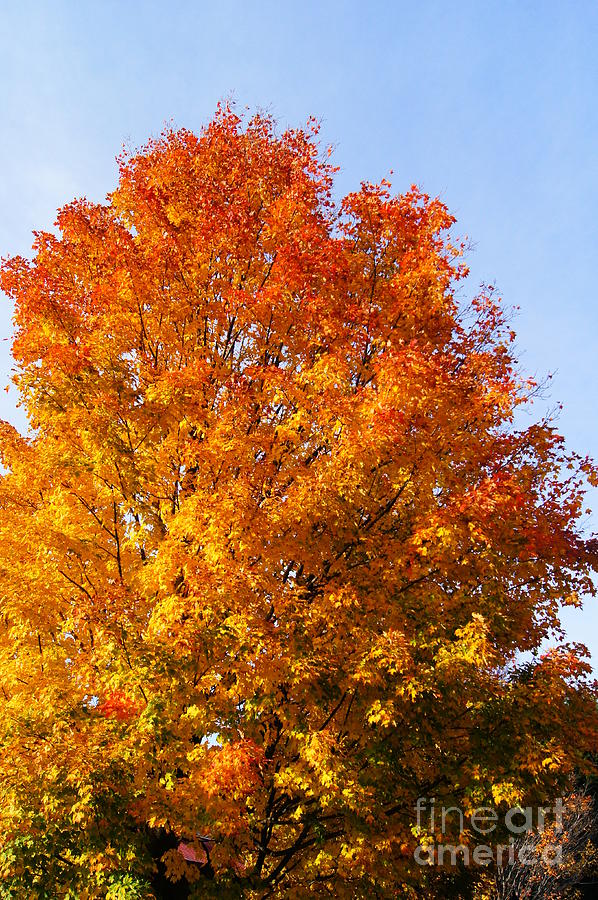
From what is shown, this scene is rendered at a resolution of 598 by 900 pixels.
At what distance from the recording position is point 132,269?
31.9 ft

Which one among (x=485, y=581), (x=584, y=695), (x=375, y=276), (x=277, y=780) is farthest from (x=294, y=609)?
(x=375, y=276)

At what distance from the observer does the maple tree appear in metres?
6.84

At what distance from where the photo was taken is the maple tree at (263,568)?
6836 millimetres

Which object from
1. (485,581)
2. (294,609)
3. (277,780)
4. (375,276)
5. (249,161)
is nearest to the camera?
(277,780)

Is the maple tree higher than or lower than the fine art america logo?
higher

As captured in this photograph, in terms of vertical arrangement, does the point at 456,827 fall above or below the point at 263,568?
below

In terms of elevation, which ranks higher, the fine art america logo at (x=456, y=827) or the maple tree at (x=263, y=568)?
the maple tree at (x=263, y=568)

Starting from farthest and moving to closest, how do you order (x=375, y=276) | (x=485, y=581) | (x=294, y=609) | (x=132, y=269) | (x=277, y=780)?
(x=375, y=276), (x=132, y=269), (x=485, y=581), (x=294, y=609), (x=277, y=780)

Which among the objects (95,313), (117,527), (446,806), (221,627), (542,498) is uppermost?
(95,313)

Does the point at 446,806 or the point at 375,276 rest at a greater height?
the point at 375,276

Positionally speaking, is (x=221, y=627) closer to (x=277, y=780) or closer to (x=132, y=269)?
(x=277, y=780)

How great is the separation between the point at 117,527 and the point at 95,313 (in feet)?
11.5

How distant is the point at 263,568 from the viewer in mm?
8305

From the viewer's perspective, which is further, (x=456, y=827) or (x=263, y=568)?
(x=263, y=568)
